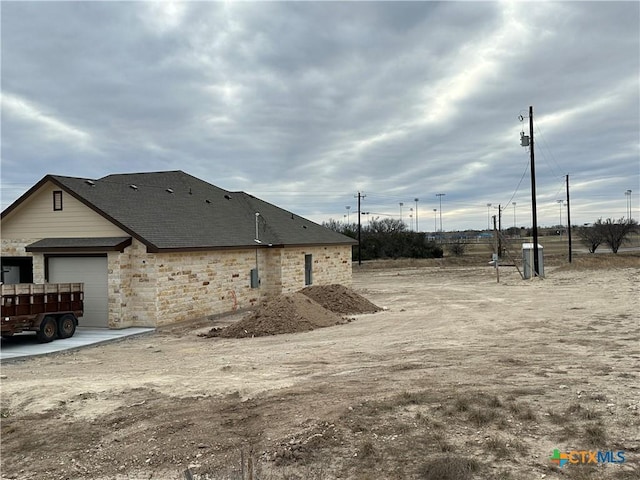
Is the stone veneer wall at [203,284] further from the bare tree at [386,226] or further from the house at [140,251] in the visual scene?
the bare tree at [386,226]

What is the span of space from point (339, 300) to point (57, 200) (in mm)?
10736

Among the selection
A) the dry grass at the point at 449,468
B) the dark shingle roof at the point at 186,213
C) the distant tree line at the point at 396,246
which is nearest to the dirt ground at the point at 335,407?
the dry grass at the point at 449,468

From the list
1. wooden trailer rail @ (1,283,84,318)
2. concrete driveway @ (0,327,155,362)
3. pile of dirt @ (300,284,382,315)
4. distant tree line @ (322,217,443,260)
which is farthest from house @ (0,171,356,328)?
distant tree line @ (322,217,443,260)

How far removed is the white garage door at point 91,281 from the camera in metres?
17.5

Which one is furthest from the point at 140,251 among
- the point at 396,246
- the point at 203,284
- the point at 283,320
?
the point at 396,246

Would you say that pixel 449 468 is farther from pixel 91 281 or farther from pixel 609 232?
pixel 609 232

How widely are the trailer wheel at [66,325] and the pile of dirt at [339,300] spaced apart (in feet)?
26.8

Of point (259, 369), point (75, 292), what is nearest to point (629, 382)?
point (259, 369)

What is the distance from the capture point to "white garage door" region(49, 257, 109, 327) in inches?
688

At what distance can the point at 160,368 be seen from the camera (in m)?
11.2

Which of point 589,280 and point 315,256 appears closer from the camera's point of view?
point 315,256

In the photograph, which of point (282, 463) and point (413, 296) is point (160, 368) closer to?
point (282, 463)

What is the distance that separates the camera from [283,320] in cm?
1677

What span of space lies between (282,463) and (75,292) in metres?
11.8
